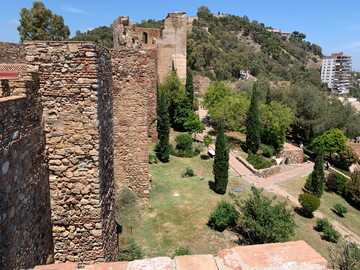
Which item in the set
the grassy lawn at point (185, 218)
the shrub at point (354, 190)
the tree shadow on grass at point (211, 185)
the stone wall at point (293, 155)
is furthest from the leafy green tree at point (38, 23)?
the shrub at point (354, 190)

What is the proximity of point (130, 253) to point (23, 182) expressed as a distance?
4942 millimetres

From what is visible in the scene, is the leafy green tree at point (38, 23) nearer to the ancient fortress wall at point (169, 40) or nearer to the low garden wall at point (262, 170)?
the ancient fortress wall at point (169, 40)

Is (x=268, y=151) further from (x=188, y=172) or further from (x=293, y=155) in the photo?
(x=188, y=172)

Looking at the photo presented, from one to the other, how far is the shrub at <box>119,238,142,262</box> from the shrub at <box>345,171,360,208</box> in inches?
677

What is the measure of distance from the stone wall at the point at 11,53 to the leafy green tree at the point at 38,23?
1297 cm

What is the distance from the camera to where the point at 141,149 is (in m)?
10.1

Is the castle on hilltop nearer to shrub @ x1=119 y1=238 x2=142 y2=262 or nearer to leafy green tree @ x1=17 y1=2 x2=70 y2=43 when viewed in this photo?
shrub @ x1=119 y1=238 x2=142 y2=262

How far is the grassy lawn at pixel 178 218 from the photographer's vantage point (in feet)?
29.0

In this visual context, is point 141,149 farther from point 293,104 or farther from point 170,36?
point 293,104

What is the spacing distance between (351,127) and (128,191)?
26.1m

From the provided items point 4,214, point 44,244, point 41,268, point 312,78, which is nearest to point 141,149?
point 44,244

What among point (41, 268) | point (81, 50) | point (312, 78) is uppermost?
point (312, 78)

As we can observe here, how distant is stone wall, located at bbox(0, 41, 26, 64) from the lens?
11797 millimetres

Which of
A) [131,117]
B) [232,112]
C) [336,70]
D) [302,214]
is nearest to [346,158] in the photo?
[232,112]
